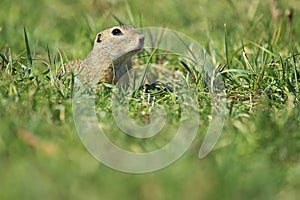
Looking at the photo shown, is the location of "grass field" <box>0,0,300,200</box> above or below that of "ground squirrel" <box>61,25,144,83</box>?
below

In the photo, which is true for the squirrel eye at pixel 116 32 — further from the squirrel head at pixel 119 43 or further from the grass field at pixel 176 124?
the grass field at pixel 176 124

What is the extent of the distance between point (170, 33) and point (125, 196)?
2.42 m

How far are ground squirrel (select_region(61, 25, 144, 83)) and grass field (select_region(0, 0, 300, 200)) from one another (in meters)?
0.29

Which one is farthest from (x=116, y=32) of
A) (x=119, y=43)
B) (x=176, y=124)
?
(x=176, y=124)

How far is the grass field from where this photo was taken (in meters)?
2.34

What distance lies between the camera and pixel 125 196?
2.27 meters

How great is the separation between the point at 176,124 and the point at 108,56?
1.23m

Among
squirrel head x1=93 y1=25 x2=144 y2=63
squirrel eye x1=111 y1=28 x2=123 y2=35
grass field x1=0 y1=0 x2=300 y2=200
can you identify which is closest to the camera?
grass field x1=0 y1=0 x2=300 y2=200

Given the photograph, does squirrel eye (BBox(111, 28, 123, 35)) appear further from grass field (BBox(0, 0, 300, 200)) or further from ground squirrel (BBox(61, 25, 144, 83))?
grass field (BBox(0, 0, 300, 200))

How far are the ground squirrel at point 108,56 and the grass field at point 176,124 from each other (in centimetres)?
29

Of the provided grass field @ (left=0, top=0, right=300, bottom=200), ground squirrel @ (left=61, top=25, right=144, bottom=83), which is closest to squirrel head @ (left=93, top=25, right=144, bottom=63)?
ground squirrel @ (left=61, top=25, right=144, bottom=83)

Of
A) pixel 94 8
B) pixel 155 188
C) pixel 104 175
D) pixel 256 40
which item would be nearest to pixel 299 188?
pixel 155 188

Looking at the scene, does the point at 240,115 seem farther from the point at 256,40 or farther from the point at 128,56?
the point at 256,40

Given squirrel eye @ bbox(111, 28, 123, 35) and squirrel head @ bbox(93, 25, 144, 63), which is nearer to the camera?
squirrel head @ bbox(93, 25, 144, 63)
